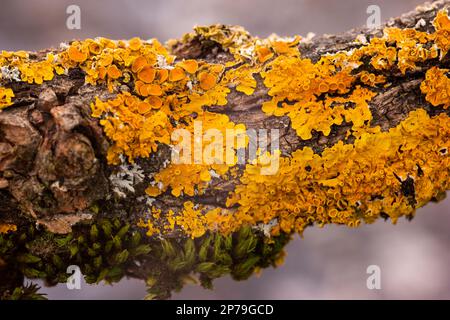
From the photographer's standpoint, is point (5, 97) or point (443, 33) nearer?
point (5, 97)

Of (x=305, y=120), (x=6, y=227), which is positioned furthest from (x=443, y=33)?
(x=6, y=227)

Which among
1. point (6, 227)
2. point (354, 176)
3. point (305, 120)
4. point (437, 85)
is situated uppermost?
point (437, 85)

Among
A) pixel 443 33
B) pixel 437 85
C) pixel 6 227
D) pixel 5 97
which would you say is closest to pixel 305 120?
pixel 437 85

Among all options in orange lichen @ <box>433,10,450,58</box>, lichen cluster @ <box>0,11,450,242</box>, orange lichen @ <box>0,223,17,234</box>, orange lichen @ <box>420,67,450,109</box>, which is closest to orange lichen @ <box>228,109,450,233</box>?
lichen cluster @ <box>0,11,450,242</box>

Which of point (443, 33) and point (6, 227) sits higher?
point (443, 33)

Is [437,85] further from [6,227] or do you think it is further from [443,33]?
[6,227]

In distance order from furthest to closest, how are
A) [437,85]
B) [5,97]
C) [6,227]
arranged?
[437,85] < [6,227] < [5,97]

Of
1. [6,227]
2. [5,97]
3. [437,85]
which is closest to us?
[5,97]

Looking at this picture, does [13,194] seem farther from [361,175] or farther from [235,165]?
[361,175]
